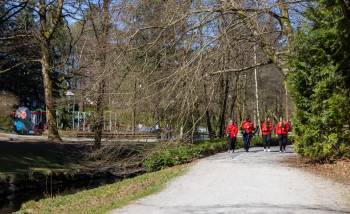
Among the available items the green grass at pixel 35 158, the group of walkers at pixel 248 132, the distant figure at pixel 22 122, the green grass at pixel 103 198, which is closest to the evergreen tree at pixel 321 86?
the green grass at pixel 103 198

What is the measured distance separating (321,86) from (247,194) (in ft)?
26.4

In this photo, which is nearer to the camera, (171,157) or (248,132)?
(171,157)

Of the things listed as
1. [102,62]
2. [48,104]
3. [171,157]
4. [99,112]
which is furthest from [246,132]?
[48,104]

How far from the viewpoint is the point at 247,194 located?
13.6 m

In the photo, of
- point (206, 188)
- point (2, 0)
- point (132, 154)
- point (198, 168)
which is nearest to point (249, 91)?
point (2, 0)

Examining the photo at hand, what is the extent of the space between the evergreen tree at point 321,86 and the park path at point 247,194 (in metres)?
1.90

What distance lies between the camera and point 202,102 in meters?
23.8

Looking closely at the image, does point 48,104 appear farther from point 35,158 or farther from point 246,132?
point 246,132

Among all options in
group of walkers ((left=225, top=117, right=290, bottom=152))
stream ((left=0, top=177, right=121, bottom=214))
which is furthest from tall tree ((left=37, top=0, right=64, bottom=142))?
group of walkers ((left=225, top=117, right=290, bottom=152))

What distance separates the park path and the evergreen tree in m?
1.90

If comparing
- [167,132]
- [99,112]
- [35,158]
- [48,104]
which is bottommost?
[35,158]

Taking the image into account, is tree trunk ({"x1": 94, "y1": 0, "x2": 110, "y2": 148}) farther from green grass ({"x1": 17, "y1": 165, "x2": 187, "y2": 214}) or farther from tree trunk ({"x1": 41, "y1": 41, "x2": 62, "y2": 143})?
tree trunk ({"x1": 41, "y1": 41, "x2": 62, "y2": 143})

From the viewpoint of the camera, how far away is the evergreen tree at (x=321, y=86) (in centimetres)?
1978

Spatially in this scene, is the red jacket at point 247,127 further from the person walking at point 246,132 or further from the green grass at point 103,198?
the green grass at point 103,198
